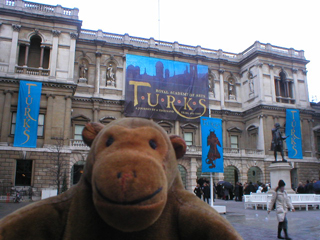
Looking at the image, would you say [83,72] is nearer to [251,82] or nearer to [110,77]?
[110,77]

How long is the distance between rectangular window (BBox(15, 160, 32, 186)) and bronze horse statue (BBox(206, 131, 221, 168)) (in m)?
14.0

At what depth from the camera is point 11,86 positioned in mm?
21672

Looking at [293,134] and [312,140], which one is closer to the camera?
[293,134]

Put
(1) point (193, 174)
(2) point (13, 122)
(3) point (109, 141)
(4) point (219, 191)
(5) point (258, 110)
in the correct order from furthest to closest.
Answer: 1. (5) point (258, 110)
2. (1) point (193, 174)
3. (4) point (219, 191)
4. (2) point (13, 122)
5. (3) point (109, 141)

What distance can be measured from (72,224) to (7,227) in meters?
0.38

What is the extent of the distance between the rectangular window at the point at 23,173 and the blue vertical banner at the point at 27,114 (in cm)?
141

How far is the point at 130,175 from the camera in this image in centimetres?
154

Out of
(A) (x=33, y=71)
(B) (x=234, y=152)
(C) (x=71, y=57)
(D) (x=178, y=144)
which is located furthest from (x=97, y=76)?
(D) (x=178, y=144)

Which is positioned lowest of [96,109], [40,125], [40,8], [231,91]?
[40,125]

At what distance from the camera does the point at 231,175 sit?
28.8 meters

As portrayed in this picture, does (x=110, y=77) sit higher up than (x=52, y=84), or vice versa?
(x=110, y=77)

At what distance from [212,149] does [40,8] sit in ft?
63.6

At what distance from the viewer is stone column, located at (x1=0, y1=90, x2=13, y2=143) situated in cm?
2061

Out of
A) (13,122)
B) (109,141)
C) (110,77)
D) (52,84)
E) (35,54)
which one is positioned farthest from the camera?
(110,77)
